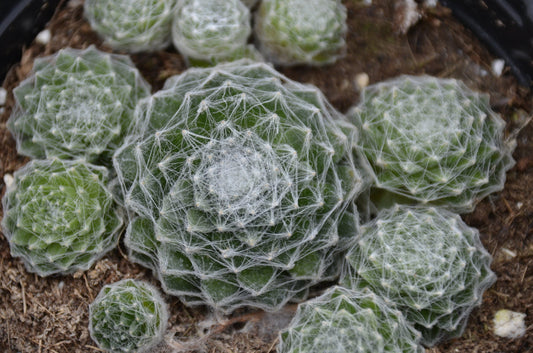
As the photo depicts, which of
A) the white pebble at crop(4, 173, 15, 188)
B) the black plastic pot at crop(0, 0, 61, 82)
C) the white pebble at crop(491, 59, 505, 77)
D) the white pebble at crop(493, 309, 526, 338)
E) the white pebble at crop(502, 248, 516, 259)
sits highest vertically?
the black plastic pot at crop(0, 0, 61, 82)

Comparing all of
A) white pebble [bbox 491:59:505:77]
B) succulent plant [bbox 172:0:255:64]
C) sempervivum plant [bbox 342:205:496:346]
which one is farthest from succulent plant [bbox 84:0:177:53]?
white pebble [bbox 491:59:505:77]

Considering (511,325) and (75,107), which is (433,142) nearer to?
(511,325)

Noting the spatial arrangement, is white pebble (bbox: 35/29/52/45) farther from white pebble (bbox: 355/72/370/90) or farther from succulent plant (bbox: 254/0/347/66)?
white pebble (bbox: 355/72/370/90)

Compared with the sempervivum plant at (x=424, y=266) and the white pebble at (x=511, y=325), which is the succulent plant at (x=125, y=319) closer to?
the sempervivum plant at (x=424, y=266)

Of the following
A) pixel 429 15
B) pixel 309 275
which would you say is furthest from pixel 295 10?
pixel 309 275

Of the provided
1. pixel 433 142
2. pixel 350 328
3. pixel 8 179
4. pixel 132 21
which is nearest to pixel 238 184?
pixel 350 328

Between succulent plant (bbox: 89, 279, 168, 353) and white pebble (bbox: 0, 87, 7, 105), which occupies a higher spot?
white pebble (bbox: 0, 87, 7, 105)
